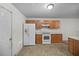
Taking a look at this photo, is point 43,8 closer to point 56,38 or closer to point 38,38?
point 38,38

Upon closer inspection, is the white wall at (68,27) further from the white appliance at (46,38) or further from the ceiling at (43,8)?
the ceiling at (43,8)

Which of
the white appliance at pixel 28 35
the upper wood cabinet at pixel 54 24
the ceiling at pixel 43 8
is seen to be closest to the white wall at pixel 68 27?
the upper wood cabinet at pixel 54 24

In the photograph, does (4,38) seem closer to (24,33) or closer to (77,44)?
(77,44)

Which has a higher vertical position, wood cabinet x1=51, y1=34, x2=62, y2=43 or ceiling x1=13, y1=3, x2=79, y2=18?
ceiling x1=13, y1=3, x2=79, y2=18

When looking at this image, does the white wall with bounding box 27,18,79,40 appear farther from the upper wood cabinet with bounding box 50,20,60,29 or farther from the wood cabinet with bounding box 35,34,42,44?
the wood cabinet with bounding box 35,34,42,44

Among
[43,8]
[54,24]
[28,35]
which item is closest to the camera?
[43,8]

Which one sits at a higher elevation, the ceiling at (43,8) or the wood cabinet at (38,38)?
the ceiling at (43,8)

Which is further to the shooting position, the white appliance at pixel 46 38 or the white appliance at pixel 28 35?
the white appliance at pixel 46 38

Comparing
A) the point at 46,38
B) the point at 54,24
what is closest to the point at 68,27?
the point at 54,24

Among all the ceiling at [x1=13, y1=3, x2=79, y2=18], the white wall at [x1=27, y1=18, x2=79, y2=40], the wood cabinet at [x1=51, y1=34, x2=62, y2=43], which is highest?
the ceiling at [x1=13, y1=3, x2=79, y2=18]

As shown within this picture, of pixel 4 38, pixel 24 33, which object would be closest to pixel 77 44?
pixel 4 38

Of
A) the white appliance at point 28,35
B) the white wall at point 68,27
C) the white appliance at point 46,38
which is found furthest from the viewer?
the white wall at point 68,27

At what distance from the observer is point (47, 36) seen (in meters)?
→ 6.84

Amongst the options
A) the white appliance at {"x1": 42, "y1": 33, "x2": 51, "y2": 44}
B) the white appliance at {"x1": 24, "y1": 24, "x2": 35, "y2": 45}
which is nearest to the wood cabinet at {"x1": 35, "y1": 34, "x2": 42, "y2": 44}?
the white appliance at {"x1": 42, "y1": 33, "x2": 51, "y2": 44}
